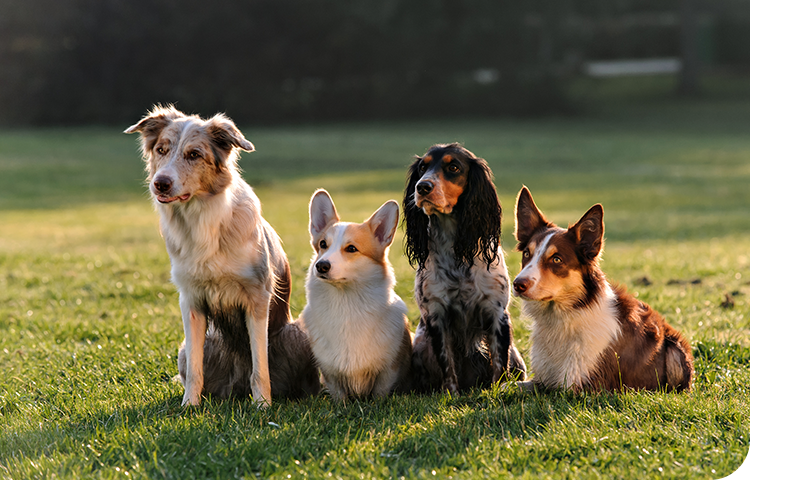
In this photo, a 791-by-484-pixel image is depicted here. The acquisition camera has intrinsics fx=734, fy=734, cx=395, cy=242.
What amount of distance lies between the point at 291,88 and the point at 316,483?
135 ft

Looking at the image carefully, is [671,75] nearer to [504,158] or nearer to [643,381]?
[504,158]

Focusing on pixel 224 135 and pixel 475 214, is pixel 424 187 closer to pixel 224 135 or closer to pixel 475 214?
pixel 475 214

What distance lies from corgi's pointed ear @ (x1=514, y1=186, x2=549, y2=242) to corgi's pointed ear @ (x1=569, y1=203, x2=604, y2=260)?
27 centimetres

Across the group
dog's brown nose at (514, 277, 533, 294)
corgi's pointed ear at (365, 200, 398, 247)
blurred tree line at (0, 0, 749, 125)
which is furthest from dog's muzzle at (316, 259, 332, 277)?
blurred tree line at (0, 0, 749, 125)

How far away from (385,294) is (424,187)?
2.57 ft

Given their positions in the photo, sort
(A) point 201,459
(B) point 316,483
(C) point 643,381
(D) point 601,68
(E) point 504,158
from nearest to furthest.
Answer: (B) point 316,483, (A) point 201,459, (C) point 643,381, (E) point 504,158, (D) point 601,68

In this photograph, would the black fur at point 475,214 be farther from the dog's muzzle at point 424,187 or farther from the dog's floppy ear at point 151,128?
the dog's floppy ear at point 151,128

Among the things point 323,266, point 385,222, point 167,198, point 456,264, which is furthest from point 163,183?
point 456,264

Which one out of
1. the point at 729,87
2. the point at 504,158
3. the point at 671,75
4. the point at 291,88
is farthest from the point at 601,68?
the point at 504,158

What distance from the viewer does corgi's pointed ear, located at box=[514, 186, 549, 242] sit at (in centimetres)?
494

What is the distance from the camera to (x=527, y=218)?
16.3ft

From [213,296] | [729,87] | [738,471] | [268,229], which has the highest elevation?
[729,87]

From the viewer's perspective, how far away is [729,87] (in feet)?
168

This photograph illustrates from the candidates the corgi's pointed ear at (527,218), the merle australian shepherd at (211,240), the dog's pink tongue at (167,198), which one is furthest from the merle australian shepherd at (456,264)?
the dog's pink tongue at (167,198)
